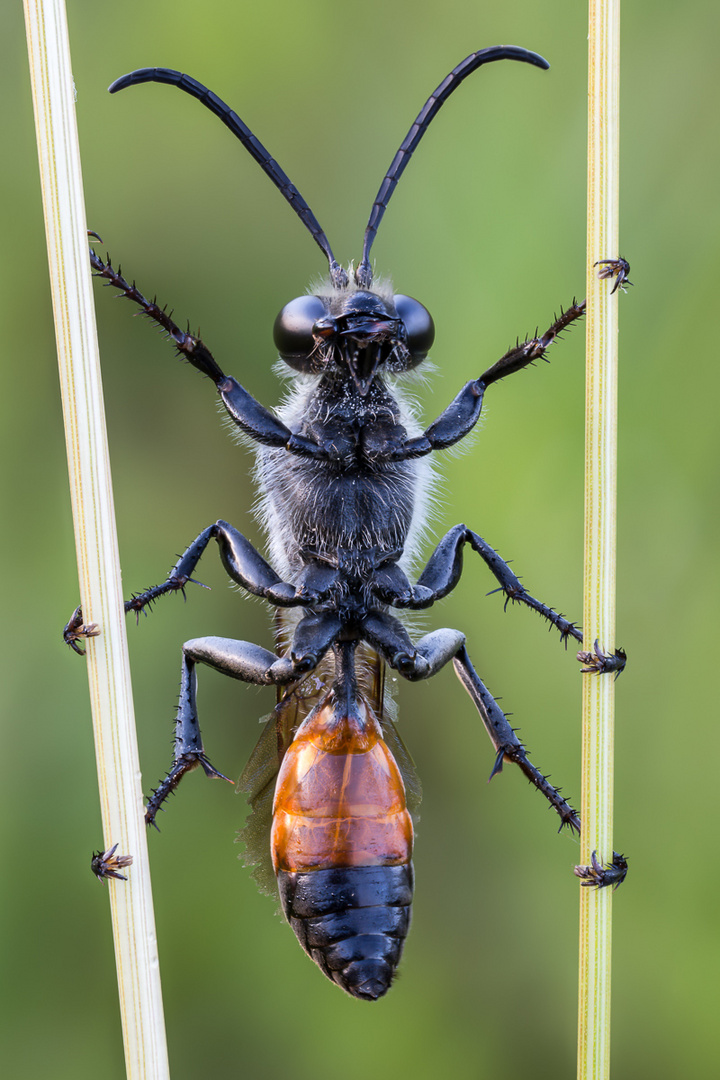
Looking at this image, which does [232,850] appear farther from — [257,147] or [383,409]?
[257,147]

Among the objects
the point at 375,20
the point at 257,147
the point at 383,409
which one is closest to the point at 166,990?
the point at 383,409

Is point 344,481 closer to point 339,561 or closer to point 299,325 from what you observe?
point 339,561

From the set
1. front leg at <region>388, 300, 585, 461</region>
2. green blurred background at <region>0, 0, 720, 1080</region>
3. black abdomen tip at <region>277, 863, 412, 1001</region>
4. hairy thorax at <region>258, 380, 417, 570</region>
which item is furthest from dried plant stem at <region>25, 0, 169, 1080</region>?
green blurred background at <region>0, 0, 720, 1080</region>

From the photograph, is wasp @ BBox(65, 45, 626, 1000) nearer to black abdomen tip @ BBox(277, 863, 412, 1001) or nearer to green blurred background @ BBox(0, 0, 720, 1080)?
black abdomen tip @ BBox(277, 863, 412, 1001)

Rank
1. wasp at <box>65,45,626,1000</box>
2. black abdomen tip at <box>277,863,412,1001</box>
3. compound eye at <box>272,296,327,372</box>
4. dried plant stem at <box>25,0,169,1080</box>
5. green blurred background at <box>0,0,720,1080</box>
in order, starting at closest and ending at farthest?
dried plant stem at <box>25,0,169,1080</box>, black abdomen tip at <box>277,863,412,1001</box>, wasp at <box>65,45,626,1000</box>, compound eye at <box>272,296,327,372</box>, green blurred background at <box>0,0,720,1080</box>

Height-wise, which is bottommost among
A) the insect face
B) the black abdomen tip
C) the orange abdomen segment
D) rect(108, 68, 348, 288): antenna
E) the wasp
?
the black abdomen tip

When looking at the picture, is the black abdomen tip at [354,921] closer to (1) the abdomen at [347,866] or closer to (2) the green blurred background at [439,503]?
(1) the abdomen at [347,866]
